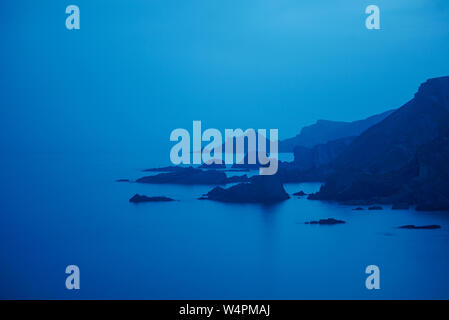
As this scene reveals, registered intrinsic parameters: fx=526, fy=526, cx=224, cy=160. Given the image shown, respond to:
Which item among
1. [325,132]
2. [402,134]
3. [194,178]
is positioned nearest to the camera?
[402,134]

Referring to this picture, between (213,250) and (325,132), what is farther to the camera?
(325,132)

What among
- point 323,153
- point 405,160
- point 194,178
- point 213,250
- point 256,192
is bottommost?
point 213,250

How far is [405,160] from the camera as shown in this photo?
20641mm

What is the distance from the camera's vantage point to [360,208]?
16.8m

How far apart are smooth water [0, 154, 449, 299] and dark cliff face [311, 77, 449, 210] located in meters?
1.06

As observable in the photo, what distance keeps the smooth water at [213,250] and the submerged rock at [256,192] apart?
688 mm

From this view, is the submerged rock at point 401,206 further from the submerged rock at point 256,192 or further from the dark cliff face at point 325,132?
the dark cliff face at point 325,132

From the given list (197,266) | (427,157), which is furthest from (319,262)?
(427,157)

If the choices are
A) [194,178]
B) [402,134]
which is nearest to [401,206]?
[402,134]

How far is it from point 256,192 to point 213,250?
8072 mm

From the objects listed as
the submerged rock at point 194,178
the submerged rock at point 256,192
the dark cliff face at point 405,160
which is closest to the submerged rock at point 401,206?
the dark cliff face at point 405,160

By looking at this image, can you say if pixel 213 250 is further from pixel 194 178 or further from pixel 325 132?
pixel 325 132

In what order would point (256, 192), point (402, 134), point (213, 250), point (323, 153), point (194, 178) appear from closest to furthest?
point (213, 250), point (256, 192), point (402, 134), point (194, 178), point (323, 153)
